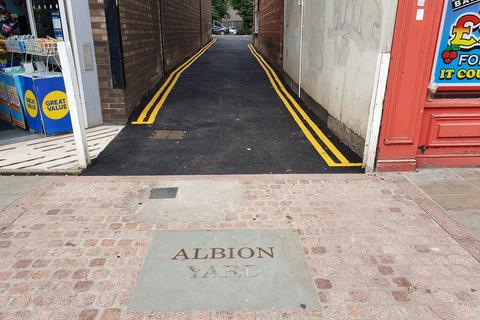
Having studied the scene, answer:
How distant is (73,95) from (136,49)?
3954 millimetres

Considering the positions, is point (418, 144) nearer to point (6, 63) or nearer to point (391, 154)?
point (391, 154)

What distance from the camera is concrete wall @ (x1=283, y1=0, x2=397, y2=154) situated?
16.9 ft

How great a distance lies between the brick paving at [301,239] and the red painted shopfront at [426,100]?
2.03 feet

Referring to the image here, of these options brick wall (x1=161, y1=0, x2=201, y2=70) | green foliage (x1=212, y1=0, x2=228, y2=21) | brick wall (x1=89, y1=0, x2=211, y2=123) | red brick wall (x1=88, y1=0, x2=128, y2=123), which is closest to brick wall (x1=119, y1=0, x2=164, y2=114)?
brick wall (x1=89, y1=0, x2=211, y2=123)

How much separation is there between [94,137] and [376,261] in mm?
5451

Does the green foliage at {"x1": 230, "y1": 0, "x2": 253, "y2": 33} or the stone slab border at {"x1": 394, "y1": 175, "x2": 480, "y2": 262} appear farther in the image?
the green foliage at {"x1": 230, "y1": 0, "x2": 253, "y2": 33}

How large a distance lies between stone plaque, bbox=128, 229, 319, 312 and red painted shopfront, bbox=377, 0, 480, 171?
2393 mm

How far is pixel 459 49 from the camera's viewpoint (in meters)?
5.04

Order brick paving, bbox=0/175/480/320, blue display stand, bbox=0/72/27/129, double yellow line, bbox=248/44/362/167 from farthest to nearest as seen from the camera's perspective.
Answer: blue display stand, bbox=0/72/27/129
double yellow line, bbox=248/44/362/167
brick paving, bbox=0/175/480/320

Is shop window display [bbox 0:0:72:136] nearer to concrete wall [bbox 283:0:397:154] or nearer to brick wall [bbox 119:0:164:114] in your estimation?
brick wall [bbox 119:0:164:114]

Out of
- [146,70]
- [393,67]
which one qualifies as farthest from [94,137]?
[393,67]

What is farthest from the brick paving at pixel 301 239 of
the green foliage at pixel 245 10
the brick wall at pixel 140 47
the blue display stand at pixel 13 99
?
the green foliage at pixel 245 10

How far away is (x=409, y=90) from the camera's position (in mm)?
4918

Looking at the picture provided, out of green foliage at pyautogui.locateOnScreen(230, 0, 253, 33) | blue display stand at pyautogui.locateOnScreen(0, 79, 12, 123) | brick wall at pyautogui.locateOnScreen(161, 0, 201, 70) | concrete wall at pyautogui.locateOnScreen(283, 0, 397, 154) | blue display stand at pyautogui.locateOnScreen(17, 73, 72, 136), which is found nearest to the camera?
concrete wall at pyautogui.locateOnScreen(283, 0, 397, 154)
